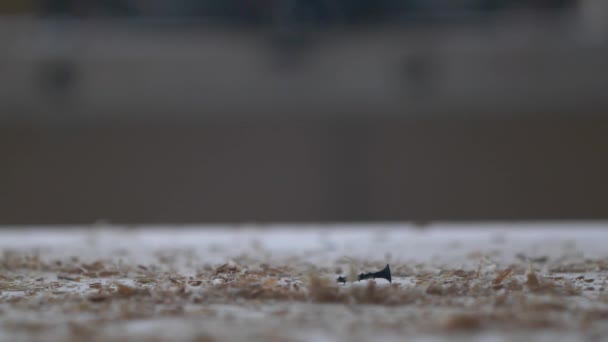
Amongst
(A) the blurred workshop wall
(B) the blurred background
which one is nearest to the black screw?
(B) the blurred background

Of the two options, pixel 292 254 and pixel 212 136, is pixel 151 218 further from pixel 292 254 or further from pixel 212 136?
pixel 292 254

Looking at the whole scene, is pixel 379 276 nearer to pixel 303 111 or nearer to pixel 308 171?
pixel 303 111

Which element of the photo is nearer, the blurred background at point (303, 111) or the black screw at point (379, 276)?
the black screw at point (379, 276)

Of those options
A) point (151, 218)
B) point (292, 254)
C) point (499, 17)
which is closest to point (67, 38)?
point (151, 218)

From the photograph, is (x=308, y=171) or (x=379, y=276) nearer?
(x=379, y=276)

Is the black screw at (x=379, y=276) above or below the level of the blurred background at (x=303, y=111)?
below

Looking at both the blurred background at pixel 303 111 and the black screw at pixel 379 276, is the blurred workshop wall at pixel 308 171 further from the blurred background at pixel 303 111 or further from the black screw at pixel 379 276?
the black screw at pixel 379 276

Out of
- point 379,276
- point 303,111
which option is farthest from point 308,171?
point 379,276

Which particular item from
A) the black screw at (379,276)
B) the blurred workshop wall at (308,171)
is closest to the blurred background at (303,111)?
the blurred workshop wall at (308,171)

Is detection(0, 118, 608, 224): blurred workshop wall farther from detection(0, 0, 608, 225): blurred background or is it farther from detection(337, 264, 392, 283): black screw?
detection(337, 264, 392, 283): black screw
